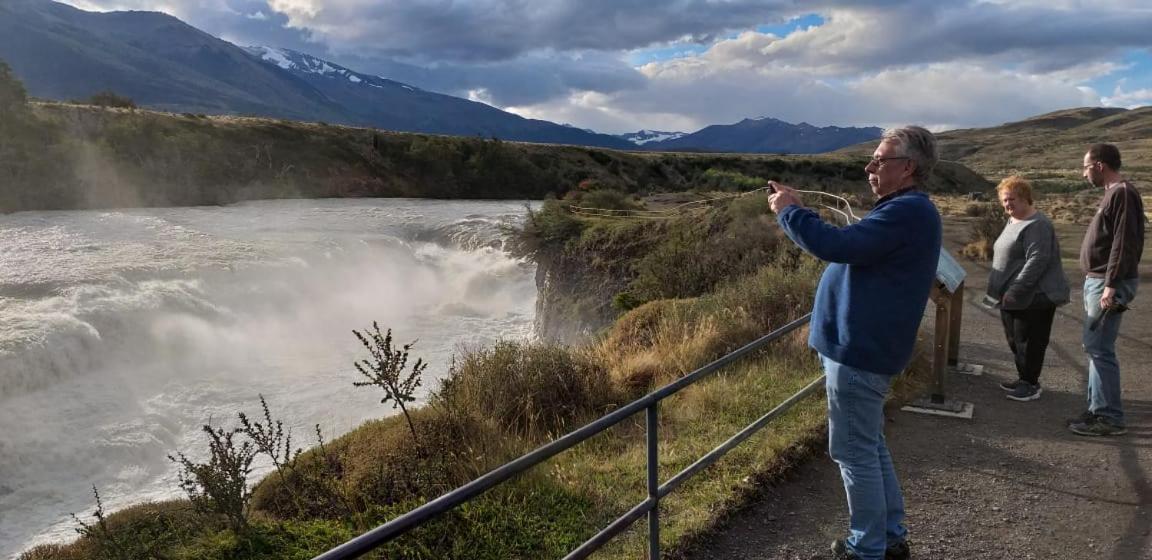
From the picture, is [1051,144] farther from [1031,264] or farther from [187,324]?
[1031,264]

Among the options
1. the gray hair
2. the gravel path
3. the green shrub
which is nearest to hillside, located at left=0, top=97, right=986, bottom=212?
the green shrub

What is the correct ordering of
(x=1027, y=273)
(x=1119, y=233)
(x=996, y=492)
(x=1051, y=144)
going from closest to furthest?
1. (x=996, y=492)
2. (x=1119, y=233)
3. (x=1027, y=273)
4. (x=1051, y=144)

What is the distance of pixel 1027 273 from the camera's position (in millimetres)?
5723

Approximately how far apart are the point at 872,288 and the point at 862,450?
2.59 ft

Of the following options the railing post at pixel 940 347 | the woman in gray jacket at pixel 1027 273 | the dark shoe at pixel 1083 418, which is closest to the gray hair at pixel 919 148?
the woman in gray jacket at pixel 1027 273

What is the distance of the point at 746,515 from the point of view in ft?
14.4

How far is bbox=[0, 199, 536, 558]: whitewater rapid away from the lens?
12.9 m

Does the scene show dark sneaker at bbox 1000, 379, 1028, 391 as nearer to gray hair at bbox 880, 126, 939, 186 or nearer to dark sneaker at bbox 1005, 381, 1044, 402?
dark sneaker at bbox 1005, 381, 1044, 402

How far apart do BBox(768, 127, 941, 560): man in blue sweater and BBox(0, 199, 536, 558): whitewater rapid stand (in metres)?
10.3

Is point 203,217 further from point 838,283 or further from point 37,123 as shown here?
point 838,283

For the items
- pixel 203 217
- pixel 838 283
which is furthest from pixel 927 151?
pixel 203 217

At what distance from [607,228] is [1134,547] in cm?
1421

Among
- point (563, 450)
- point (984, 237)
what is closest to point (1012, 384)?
point (563, 450)

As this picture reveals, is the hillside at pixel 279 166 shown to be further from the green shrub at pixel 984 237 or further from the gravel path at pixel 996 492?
the gravel path at pixel 996 492
